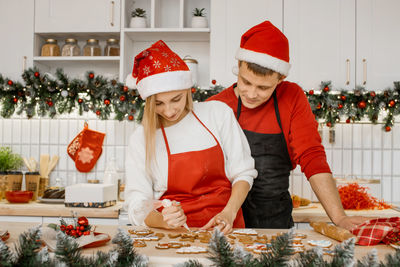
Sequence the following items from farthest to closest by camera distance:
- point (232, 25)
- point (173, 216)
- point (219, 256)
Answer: point (232, 25) → point (173, 216) → point (219, 256)

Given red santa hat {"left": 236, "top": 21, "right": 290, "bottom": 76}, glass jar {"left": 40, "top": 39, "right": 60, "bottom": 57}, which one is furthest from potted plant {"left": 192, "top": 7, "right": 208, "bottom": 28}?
red santa hat {"left": 236, "top": 21, "right": 290, "bottom": 76}

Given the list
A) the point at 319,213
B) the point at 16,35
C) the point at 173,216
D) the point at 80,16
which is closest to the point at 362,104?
the point at 319,213

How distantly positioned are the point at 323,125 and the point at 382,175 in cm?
61

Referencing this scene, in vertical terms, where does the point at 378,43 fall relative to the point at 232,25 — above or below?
below

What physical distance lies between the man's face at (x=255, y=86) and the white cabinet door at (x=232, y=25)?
1.07 m

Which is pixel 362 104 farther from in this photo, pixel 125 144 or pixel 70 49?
pixel 70 49

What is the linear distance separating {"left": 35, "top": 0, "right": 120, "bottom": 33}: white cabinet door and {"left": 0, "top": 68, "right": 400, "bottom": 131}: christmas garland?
13.5 inches

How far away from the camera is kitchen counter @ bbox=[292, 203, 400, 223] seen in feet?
7.91

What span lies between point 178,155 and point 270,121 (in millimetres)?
493

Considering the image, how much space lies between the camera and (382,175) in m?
3.02

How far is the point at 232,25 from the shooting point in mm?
2678

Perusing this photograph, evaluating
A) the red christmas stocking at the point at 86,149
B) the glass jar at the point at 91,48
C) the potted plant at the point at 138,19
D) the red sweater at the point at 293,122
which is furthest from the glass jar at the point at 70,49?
the red sweater at the point at 293,122

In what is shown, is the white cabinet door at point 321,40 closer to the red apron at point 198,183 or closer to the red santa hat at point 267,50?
the red santa hat at point 267,50

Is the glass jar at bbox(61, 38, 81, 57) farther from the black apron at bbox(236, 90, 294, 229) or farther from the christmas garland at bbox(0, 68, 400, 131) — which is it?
the black apron at bbox(236, 90, 294, 229)
